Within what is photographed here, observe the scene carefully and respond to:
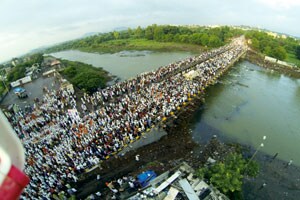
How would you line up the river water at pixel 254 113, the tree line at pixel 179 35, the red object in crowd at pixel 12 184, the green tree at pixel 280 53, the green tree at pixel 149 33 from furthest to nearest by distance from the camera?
the green tree at pixel 149 33
the tree line at pixel 179 35
the green tree at pixel 280 53
the river water at pixel 254 113
the red object in crowd at pixel 12 184

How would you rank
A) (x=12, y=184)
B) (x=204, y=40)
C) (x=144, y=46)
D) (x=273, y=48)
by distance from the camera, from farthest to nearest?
(x=144, y=46) < (x=204, y=40) < (x=273, y=48) < (x=12, y=184)

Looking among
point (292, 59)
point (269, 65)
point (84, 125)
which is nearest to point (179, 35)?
point (269, 65)

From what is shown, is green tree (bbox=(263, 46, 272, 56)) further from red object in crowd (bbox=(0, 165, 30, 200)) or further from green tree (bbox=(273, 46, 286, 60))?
red object in crowd (bbox=(0, 165, 30, 200))

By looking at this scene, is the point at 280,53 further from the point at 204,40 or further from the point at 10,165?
the point at 10,165

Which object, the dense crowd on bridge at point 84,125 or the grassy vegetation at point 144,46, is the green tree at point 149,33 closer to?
the grassy vegetation at point 144,46

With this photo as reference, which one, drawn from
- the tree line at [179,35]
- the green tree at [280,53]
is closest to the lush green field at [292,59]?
the green tree at [280,53]

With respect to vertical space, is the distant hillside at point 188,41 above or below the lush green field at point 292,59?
above
